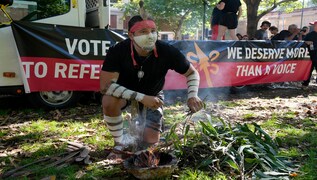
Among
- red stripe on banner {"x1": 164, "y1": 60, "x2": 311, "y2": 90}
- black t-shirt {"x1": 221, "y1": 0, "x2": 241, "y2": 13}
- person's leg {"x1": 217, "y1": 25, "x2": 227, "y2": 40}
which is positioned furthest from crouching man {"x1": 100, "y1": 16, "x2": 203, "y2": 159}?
black t-shirt {"x1": 221, "y1": 0, "x2": 241, "y2": 13}

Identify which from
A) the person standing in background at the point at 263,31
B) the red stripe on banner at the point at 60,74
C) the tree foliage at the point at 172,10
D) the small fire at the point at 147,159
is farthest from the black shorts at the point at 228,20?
the tree foliage at the point at 172,10

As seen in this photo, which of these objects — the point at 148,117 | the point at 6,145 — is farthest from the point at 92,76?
the point at 148,117

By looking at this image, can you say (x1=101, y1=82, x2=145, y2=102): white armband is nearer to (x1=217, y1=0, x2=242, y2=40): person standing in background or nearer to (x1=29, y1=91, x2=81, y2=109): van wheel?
(x1=29, y1=91, x2=81, y2=109): van wheel

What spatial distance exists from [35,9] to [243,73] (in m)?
4.67

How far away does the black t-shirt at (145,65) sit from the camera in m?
3.32

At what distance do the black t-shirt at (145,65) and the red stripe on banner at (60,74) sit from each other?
8.95 ft

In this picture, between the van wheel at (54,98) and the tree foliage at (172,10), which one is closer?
the van wheel at (54,98)

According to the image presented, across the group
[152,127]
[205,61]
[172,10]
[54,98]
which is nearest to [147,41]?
[152,127]

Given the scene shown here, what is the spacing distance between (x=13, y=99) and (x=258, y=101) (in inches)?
197

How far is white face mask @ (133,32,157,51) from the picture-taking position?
10.7ft

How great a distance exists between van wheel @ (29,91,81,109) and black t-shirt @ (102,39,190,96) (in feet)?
9.53

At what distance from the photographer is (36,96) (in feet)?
19.1

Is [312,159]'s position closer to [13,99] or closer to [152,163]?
[152,163]

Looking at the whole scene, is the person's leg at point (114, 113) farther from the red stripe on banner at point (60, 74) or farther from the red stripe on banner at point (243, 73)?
the red stripe on banner at point (243, 73)
